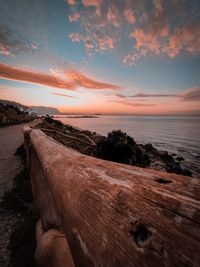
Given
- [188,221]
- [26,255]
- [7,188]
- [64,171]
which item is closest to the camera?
[188,221]

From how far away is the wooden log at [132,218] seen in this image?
466 millimetres

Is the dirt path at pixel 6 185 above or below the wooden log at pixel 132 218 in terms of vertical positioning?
below

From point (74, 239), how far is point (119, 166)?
508 mm

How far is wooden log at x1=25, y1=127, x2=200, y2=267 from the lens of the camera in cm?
47

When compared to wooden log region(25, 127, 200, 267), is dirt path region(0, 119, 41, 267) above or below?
below

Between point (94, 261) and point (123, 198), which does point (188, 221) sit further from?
point (94, 261)

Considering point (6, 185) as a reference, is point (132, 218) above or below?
above

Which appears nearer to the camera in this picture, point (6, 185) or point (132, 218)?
point (132, 218)

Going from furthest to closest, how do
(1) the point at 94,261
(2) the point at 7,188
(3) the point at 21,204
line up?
(2) the point at 7,188 → (3) the point at 21,204 → (1) the point at 94,261

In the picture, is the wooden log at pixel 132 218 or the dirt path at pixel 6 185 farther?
the dirt path at pixel 6 185

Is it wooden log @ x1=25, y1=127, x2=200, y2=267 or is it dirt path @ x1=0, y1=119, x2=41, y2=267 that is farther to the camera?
dirt path @ x1=0, y1=119, x2=41, y2=267

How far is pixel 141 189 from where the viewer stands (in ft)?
2.26

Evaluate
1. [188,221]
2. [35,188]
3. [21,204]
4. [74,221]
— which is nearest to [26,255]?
[35,188]

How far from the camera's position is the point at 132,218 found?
1.96 ft
